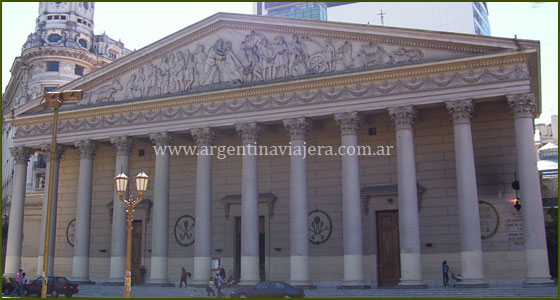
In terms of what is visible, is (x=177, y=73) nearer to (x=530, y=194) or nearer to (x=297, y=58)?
(x=297, y=58)

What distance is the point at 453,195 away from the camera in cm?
3023

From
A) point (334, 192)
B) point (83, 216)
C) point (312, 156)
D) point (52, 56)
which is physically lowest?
point (83, 216)

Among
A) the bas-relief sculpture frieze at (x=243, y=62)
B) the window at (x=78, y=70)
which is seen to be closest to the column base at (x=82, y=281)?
the bas-relief sculpture frieze at (x=243, y=62)

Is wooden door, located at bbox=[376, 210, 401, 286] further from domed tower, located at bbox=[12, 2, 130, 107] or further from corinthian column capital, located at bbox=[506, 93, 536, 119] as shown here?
domed tower, located at bbox=[12, 2, 130, 107]

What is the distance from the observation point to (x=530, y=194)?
1013 inches

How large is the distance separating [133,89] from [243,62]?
7333mm

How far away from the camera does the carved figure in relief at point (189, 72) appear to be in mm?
33406

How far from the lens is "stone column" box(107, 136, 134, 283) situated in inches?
1289

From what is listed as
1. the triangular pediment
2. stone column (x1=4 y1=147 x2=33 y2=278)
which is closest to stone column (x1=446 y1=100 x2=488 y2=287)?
the triangular pediment

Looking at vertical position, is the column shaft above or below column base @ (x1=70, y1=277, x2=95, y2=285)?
above

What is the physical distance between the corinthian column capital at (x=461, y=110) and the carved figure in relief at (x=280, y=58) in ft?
29.2

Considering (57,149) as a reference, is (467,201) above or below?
below

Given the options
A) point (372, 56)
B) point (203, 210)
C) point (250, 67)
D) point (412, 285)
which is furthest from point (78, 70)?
point (412, 285)

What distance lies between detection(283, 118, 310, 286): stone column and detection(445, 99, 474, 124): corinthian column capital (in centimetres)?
750
